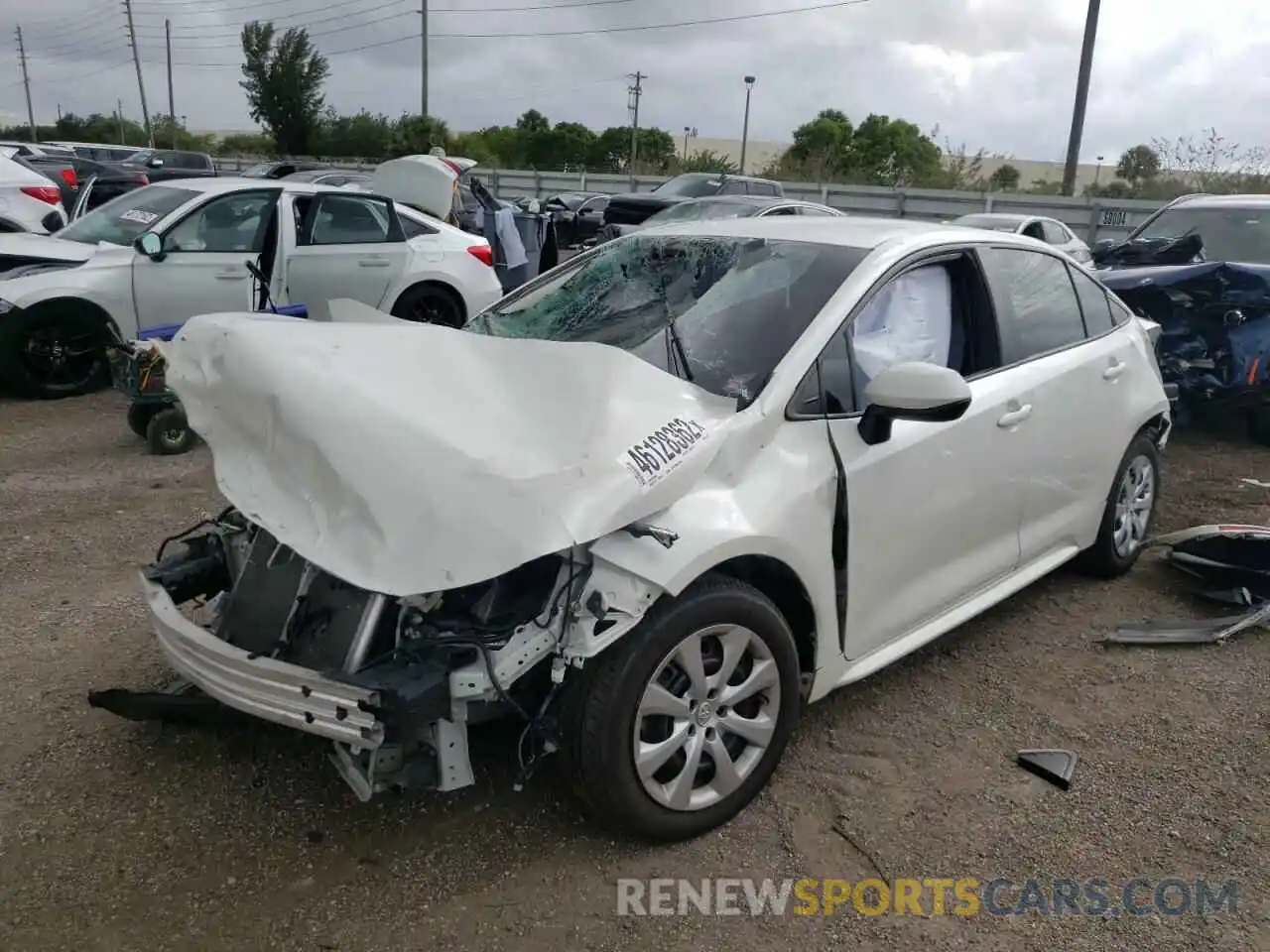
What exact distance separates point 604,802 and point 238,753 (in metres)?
1.29

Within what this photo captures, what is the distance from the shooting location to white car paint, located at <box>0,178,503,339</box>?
7430 mm

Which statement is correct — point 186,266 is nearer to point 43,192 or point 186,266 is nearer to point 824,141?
point 43,192

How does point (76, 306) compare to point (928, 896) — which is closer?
point (928, 896)

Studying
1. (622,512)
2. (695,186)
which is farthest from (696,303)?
(695,186)

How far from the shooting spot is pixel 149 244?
7402mm

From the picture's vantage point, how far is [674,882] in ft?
8.86

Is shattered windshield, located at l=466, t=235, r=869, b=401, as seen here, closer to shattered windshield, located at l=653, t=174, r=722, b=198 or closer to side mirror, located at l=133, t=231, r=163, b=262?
side mirror, located at l=133, t=231, r=163, b=262

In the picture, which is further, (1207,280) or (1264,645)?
(1207,280)

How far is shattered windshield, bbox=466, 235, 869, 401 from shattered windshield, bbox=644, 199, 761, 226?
897cm

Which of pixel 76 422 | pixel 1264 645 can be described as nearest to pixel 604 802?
pixel 1264 645

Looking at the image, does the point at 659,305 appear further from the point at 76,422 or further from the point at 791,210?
the point at 791,210

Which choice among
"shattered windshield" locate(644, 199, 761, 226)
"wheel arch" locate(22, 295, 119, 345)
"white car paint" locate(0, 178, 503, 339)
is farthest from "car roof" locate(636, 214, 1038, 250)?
"shattered windshield" locate(644, 199, 761, 226)

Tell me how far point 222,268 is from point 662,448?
6206mm

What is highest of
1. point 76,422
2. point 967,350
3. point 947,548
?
point 967,350
